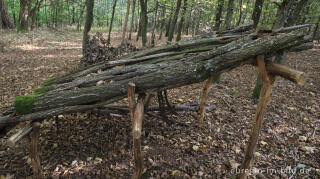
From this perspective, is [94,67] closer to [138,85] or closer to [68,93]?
[68,93]

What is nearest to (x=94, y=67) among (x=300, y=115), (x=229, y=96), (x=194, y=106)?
(x=194, y=106)

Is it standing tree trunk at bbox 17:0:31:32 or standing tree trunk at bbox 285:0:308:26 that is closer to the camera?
standing tree trunk at bbox 285:0:308:26

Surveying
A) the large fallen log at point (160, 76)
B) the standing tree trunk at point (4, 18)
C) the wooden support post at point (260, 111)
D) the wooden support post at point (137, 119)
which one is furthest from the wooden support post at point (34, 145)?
the standing tree trunk at point (4, 18)

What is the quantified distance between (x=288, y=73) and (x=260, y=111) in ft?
2.14

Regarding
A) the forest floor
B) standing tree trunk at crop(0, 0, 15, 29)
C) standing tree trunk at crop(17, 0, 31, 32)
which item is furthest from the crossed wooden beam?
standing tree trunk at crop(0, 0, 15, 29)

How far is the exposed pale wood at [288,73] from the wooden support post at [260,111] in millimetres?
122

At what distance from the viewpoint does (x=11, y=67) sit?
868 centimetres

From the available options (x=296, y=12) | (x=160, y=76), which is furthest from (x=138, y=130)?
(x=296, y=12)

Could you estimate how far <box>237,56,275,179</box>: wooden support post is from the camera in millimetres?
2585

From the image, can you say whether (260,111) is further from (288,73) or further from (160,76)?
(160,76)

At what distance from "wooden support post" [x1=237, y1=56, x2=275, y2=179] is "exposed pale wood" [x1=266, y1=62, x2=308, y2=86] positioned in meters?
0.12

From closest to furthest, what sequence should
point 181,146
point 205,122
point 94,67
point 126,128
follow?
point 94,67 < point 181,146 < point 126,128 < point 205,122

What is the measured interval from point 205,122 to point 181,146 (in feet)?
3.86

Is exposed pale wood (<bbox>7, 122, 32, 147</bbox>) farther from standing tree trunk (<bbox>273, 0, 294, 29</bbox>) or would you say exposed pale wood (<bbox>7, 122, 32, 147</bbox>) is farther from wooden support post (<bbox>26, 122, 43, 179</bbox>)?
standing tree trunk (<bbox>273, 0, 294, 29</bbox>)
